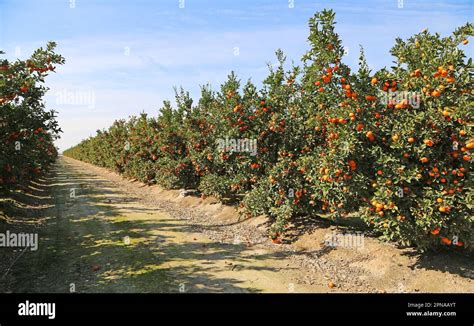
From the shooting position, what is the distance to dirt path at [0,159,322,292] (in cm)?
731

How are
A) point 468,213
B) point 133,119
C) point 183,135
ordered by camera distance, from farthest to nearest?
point 133,119
point 183,135
point 468,213

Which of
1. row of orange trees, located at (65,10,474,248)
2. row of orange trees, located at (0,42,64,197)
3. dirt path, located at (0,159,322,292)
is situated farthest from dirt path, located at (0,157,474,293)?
row of orange trees, located at (0,42,64,197)

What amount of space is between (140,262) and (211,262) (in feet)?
6.27

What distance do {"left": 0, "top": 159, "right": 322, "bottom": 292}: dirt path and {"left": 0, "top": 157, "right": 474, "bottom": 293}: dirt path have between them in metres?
0.02

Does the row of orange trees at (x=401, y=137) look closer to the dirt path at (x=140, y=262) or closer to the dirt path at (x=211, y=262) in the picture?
the dirt path at (x=211, y=262)

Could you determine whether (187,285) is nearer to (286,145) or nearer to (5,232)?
(286,145)

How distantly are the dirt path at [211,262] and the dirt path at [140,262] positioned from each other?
0.02m

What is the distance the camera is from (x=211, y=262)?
29.1 feet

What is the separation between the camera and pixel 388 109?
7758 millimetres

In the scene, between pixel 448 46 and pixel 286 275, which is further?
pixel 286 275

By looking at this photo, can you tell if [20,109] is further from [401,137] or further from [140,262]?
[401,137]

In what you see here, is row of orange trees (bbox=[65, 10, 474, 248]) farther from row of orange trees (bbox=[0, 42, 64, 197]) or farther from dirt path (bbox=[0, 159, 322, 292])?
row of orange trees (bbox=[0, 42, 64, 197])
